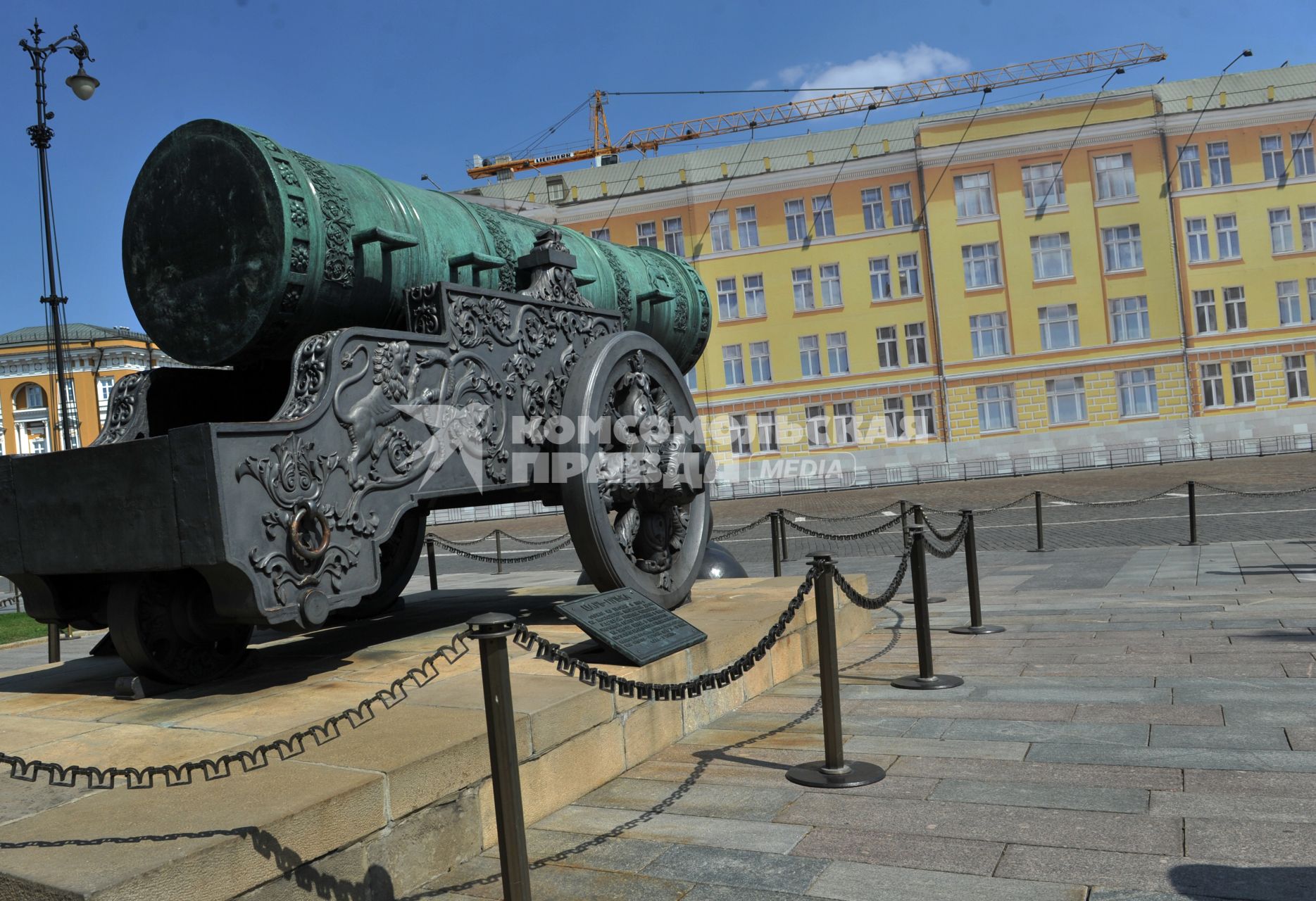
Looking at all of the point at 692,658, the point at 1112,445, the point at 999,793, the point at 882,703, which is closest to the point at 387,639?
the point at 692,658

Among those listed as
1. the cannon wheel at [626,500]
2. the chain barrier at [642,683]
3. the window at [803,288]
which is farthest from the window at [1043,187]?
the chain barrier at [642,683]

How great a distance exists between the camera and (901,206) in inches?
1335

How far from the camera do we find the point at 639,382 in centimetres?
568

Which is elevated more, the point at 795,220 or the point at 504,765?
the point at 795,220

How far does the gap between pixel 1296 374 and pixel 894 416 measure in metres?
11.7

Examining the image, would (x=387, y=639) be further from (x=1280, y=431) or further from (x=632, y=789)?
(x=1280, y=431)

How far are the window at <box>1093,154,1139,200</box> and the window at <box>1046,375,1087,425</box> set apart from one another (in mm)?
5642

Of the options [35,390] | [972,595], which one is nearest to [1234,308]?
[972,595]

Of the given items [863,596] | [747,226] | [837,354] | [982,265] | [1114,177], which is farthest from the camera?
[747,226]

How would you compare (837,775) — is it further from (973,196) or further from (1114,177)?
(1114,177)

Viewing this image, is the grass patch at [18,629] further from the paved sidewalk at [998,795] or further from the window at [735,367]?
the window at [735,367]

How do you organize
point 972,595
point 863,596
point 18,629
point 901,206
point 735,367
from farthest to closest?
point 735,367
point 901,206
point 18,629
point 972,595
point 863,596

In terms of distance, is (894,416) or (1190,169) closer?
(1190,169)

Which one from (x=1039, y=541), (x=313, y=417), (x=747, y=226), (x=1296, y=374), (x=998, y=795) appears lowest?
(x=1039, y=541)
